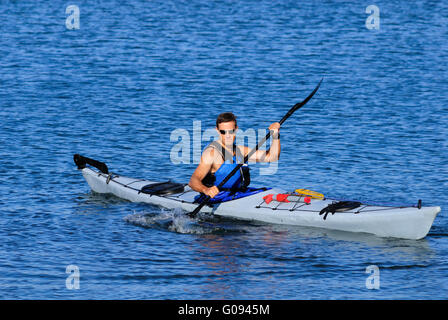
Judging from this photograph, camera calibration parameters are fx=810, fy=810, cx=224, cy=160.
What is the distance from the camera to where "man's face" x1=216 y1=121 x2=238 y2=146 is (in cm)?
1100

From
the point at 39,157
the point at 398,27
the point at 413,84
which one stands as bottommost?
the point at 39,157

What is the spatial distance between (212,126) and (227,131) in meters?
8.34

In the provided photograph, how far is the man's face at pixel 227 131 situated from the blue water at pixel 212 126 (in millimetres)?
1338

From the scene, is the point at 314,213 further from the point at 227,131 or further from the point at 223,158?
the point at 227,131

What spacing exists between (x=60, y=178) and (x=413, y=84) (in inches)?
471

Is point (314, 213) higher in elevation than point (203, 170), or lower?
lower

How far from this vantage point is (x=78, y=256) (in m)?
10.7

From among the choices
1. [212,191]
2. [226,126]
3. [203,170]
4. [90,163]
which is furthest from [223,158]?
[90,163]

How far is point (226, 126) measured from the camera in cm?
1101

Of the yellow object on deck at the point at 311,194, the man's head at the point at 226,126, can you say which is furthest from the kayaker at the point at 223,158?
the yellow object on deck at the point at 311,194

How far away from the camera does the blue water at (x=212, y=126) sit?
10.0 meters

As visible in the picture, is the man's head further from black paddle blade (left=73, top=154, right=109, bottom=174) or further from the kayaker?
black paddle blade (left=73, top=154, right=109, bottom=174)
